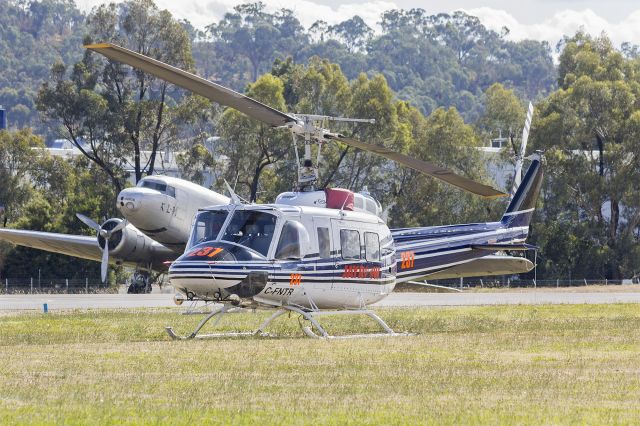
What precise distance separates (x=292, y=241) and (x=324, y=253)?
104 cm

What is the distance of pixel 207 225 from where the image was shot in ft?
72.0

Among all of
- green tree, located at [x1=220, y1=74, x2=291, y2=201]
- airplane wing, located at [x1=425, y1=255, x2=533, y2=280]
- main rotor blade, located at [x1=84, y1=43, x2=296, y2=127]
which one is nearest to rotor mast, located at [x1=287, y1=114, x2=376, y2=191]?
main rotor blade, located at [x1=84, y1=43, x2=296, y2=127]

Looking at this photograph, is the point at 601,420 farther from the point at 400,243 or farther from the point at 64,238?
the point at 64,238

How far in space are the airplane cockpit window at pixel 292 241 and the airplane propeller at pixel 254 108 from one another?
1945mm

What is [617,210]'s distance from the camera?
7200 cm

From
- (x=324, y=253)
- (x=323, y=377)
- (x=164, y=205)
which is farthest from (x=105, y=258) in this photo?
(x=323, y=377)

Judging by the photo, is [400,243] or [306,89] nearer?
[400,243]

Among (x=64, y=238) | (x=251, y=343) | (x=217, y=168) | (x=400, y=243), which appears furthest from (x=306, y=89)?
(x=251, y=343)

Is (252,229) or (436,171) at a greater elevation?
(436,171)

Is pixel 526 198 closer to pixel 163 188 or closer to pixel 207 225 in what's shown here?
pixel 163 188

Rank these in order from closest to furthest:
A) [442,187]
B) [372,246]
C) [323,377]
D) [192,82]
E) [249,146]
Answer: [323,377], [192,82], [372,246], [249,146], [442,187]

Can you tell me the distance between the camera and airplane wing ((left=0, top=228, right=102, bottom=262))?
4153 centimetres

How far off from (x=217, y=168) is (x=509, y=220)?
39703 mm

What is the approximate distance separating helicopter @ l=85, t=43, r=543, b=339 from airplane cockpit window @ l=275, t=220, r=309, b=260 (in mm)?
19
